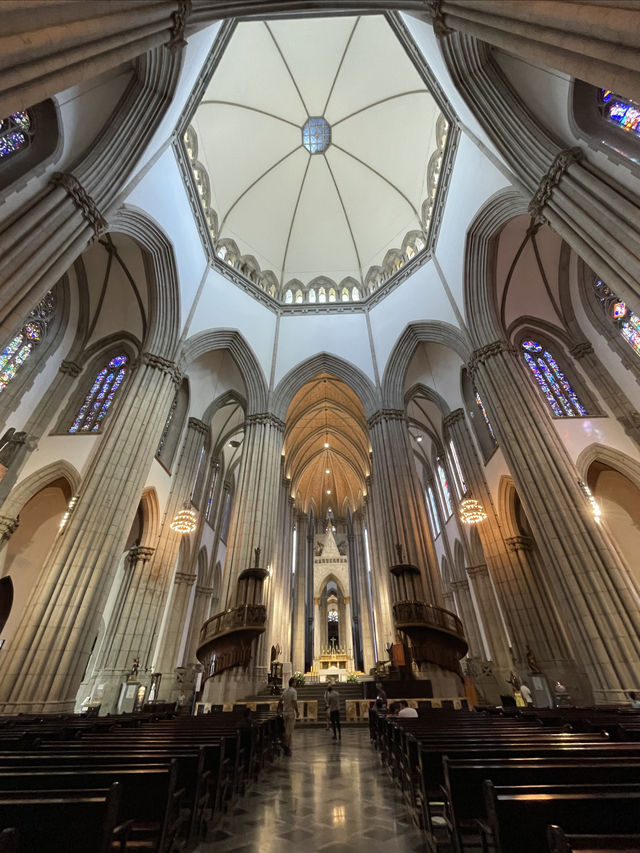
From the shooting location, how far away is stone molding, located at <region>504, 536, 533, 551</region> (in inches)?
480

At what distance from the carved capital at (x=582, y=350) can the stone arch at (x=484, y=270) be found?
2440 mm

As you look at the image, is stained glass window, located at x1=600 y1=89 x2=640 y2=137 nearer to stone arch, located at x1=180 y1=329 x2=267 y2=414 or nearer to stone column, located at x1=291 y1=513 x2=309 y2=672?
stone arch, located at x1=180 y1=329 x2=267 y2=414

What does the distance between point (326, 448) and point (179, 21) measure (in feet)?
81.3

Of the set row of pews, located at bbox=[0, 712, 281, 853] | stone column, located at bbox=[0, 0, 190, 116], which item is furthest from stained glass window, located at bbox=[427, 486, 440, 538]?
stone column, located at bbox=[0, 0, 190, 116]

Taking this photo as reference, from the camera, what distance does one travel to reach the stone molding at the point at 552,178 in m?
7.34

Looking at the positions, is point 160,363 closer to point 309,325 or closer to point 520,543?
point 309,325

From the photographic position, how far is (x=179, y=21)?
651cm

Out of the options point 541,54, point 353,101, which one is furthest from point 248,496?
point 353,101

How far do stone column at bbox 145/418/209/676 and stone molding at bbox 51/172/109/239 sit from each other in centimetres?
916

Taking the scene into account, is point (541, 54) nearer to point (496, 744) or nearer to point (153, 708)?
point (496, 744)

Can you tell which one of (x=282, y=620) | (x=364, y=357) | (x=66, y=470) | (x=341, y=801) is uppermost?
(x=364, y=357)

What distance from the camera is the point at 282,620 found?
20328mm

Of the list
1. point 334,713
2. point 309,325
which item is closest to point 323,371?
point 309,325

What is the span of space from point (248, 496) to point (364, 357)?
8.36m
